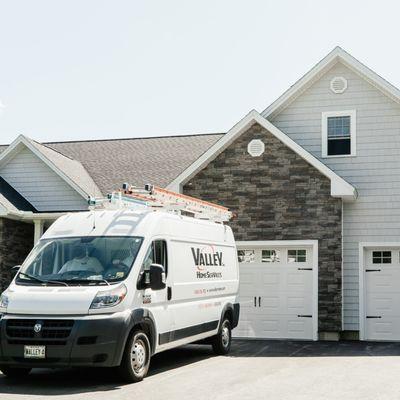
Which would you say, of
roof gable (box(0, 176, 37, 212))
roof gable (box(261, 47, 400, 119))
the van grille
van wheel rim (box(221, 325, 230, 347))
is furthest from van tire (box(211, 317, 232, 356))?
roof gable (box(0, 176, 37, 212))

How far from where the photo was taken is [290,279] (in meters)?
19.2

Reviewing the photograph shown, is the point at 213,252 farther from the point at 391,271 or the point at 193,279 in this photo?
the point at 391,271

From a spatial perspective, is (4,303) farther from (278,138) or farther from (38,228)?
(38,228)

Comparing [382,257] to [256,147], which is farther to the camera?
[256,147]

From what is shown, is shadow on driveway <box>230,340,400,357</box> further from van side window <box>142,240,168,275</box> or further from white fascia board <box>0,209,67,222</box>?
white fascia board <box>0,209,67,222</box>

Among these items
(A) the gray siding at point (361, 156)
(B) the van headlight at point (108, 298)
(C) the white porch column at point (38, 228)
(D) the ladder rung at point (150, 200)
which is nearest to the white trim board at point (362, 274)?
(A) the gray siding at point (361, 156)

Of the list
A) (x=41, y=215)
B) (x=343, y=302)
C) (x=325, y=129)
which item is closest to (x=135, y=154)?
(x=41, y=215)

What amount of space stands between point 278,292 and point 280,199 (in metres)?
2.37

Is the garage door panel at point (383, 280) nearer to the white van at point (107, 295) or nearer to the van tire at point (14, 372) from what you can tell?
the white van at point (107, 295)

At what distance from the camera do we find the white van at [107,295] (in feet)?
33.7

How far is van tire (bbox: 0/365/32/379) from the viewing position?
11216 millimetres

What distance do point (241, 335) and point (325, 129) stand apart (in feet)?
19.2

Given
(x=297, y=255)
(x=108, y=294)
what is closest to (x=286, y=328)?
(x=297, y=255)

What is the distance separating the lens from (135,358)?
10.8m
